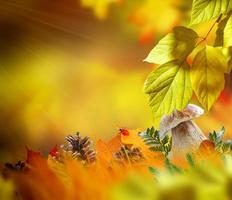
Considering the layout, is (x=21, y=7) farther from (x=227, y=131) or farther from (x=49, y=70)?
(x=227, y=131)

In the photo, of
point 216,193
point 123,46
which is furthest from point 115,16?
point 216,193

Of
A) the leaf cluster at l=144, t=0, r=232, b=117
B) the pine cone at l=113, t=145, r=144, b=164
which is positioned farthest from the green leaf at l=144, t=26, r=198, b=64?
the pine cone at l=113, t=145, r=144, b=164

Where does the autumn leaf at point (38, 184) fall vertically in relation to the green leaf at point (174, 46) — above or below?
below

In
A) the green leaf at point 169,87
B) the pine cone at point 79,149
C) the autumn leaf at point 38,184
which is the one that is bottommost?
the autumn leaf at point 38,184

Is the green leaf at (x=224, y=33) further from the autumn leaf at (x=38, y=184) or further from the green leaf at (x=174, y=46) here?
the autumn leaf at (x=38, y=184)

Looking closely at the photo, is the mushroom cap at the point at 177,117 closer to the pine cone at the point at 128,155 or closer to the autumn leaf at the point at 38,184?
the pine cone at the point at 128,155

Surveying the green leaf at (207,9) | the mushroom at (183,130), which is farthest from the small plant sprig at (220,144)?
the green leaf at (207,9)

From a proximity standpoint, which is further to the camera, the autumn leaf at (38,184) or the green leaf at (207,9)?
the green leaf at (207,9)

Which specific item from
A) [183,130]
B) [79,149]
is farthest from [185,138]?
[79,149]
